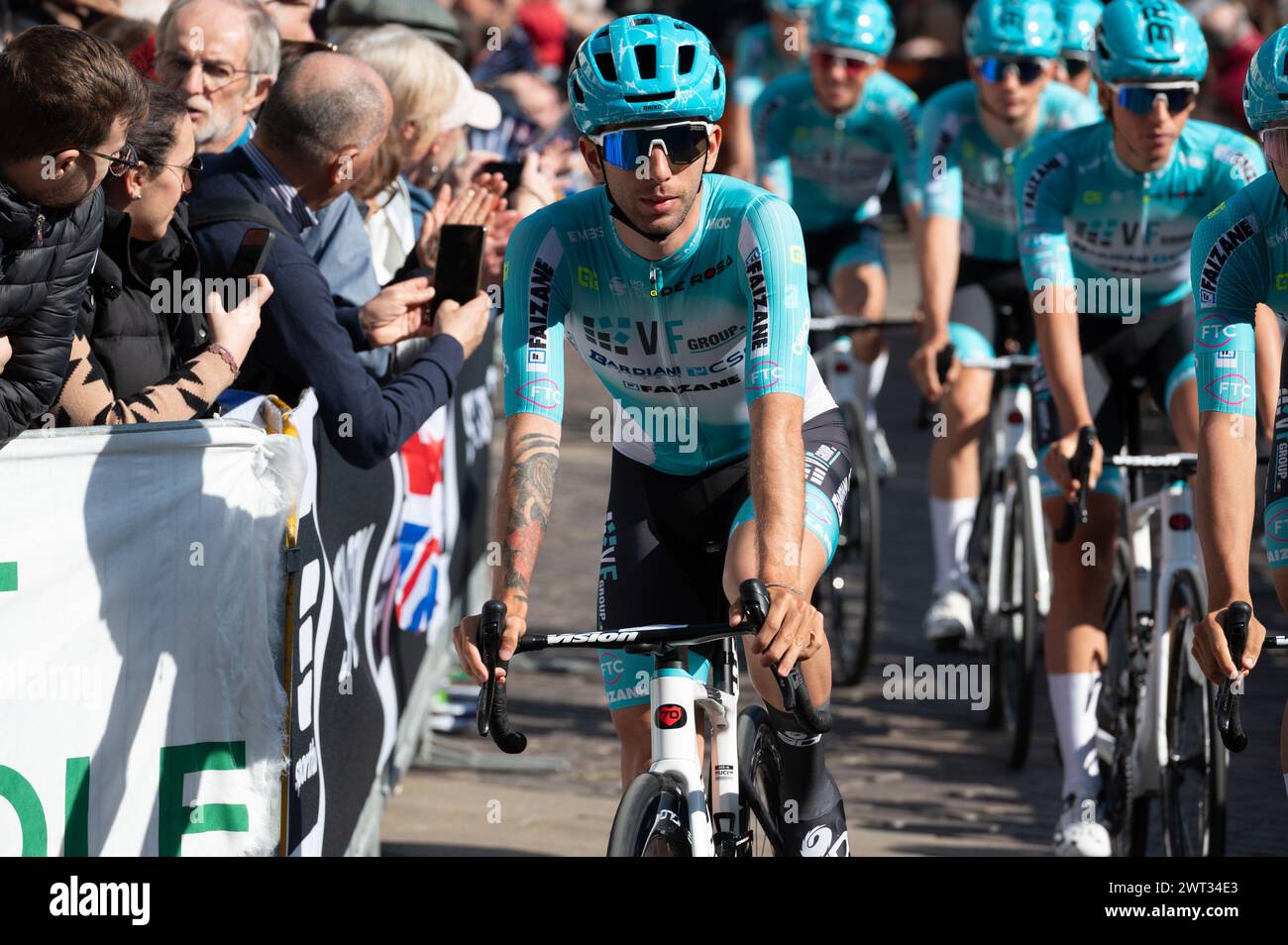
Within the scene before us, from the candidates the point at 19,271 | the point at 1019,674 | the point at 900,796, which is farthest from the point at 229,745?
the point at 1019,674

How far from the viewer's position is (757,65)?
13.0 m

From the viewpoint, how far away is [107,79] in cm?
355

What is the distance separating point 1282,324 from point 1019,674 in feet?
7.69

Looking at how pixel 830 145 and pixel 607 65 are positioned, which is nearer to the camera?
pixel 607 65

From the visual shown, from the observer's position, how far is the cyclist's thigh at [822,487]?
3896 mm

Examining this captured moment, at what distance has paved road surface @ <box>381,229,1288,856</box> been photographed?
5.98 metres

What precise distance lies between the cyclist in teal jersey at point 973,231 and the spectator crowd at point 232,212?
5.81 ft

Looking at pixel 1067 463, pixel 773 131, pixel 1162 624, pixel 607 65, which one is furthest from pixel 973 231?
pixel 607 65

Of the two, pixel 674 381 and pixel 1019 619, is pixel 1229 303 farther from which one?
pixel 1019 619

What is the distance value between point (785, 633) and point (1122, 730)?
8.92 feet

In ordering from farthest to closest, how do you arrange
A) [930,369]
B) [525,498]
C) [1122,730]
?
[930,369]
[1122,730]
[525,498]

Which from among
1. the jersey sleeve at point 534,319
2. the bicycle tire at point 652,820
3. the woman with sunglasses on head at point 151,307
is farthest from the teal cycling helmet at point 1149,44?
the bicycle tire at point 652,820

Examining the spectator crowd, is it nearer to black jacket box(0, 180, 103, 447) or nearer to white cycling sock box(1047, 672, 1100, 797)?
black jacket box(0, 180, 103, 447)
